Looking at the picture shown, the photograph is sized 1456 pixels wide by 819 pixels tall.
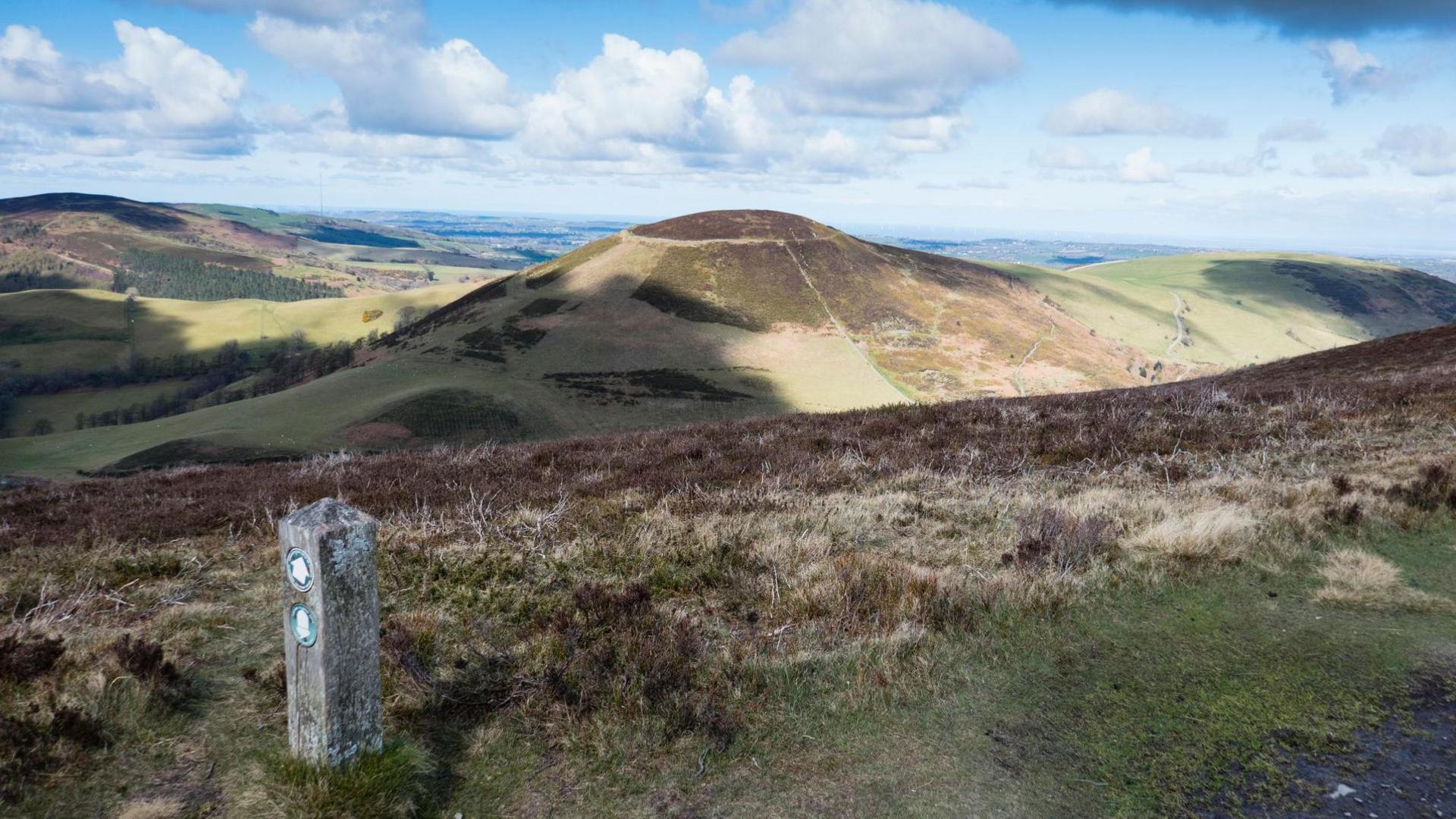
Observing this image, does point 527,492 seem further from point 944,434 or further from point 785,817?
point 944,434

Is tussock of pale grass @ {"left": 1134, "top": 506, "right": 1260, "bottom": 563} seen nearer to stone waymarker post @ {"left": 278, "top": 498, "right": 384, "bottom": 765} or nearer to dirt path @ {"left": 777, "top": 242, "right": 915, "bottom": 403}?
stone waymarker post @ {"left": 278, "top": 498, "right": 384, "bottom": 765}

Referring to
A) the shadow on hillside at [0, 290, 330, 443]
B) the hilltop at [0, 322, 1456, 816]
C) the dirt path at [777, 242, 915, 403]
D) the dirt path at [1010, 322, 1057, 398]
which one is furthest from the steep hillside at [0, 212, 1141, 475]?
the hilltop at [0, 322, 1456, 816]

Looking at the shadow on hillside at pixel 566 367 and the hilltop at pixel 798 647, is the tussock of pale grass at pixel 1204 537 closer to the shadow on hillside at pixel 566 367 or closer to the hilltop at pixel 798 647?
the hilltop at pixel 798 647

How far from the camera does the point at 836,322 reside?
13662 cm

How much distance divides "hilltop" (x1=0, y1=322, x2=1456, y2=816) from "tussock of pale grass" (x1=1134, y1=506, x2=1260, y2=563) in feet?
0.16

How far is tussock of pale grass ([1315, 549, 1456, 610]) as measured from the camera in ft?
24.8

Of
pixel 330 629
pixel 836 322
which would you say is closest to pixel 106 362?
pixel 836 322

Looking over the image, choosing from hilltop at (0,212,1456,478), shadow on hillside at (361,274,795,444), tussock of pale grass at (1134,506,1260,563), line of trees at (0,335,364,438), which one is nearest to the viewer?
tussock of pale grass at (1134,506,1260,563)

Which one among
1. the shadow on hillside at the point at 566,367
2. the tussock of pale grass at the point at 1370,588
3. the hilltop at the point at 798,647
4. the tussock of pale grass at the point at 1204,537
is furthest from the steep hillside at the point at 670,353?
the tussock of pale grass at the point at 1370,588

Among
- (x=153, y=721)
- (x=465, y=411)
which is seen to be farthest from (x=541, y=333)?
(x=153, y=721)

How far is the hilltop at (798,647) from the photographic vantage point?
16.4ft

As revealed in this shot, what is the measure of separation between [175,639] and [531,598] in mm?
3165

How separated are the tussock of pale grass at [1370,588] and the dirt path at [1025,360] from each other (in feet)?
313

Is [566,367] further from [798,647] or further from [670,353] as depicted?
[798,647]
